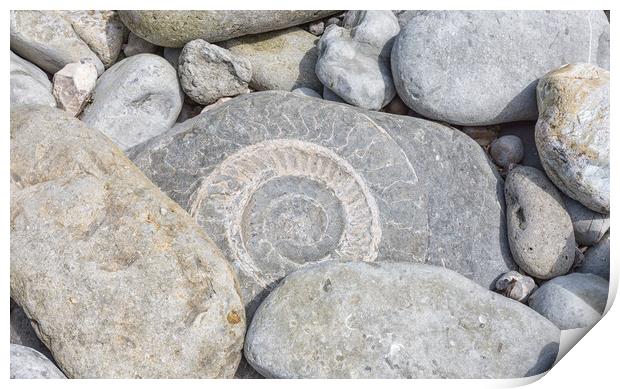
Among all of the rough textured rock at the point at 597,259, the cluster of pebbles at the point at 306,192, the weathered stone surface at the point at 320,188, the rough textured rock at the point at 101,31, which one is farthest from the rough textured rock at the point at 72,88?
the rough textured rock at the point at 597,259

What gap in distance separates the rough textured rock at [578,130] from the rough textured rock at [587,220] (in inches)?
3.0

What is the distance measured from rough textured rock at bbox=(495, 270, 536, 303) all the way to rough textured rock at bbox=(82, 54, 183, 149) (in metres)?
A: 1.66

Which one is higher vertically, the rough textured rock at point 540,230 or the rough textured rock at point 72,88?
the rough textured rock at point 72,88

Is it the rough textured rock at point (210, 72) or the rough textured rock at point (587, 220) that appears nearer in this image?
the rough textured rock at point (587, 220)

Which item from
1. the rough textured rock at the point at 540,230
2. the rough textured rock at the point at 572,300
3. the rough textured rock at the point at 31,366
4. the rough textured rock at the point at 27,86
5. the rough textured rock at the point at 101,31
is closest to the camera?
the rough textured rock at the point at 31,366

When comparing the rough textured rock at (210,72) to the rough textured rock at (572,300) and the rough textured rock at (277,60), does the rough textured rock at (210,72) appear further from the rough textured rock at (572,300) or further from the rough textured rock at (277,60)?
the rough textured rock at (572,300)

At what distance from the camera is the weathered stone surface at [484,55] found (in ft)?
9.67

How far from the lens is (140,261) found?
235 centimetres

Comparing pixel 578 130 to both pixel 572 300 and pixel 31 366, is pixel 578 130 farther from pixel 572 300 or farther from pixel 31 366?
pixel 31 366

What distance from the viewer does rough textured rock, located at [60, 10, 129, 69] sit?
3.24 metres

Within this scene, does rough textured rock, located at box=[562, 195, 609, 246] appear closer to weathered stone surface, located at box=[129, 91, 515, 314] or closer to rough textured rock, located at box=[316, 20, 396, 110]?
weathered stone surface, located at box=[129, 91, 515, 314]

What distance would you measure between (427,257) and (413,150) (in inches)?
18.4
